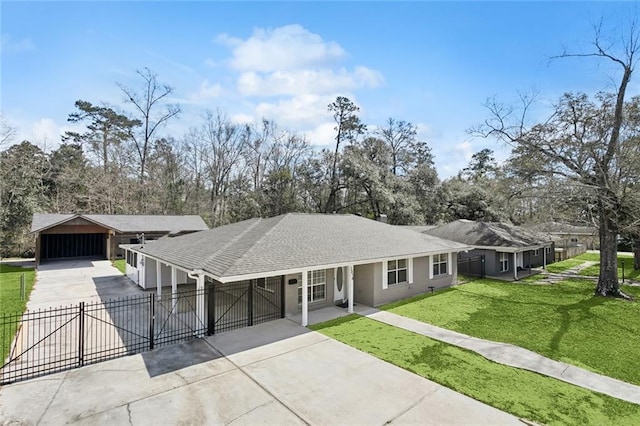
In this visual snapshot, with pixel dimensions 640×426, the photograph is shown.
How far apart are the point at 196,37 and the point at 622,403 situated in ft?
54.4

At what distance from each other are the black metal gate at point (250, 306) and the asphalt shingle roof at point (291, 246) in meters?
1.08

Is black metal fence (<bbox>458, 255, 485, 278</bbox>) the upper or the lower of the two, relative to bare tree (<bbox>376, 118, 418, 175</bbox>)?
lower

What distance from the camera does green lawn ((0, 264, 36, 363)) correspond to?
957 centimetres

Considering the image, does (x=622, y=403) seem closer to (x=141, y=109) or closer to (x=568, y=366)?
(x=568, y=366)

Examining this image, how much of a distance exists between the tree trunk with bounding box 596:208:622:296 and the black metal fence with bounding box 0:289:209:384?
18.1 m

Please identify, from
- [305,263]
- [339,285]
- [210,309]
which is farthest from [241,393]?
[339,285]

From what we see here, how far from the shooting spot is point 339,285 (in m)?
13.6

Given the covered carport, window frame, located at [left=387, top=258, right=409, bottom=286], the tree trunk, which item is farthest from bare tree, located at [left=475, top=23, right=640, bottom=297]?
the covered carport

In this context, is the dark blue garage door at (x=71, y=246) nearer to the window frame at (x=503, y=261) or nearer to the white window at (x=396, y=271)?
the white window at (x=396, y=271)

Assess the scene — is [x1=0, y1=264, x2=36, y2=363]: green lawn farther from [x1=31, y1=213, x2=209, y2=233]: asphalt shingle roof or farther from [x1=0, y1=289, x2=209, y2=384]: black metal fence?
[x1=31, y1=213, x2=209, y2=233]: asphalt shingle roof

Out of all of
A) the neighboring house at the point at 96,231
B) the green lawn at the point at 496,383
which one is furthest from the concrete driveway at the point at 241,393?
the neighboring house at the point at 96,231

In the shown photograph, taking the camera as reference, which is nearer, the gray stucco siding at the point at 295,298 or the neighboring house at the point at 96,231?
the gray stucco siding at the point at 295,298

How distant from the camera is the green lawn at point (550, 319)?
28.9 ft

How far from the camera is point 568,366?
8.01 meters
